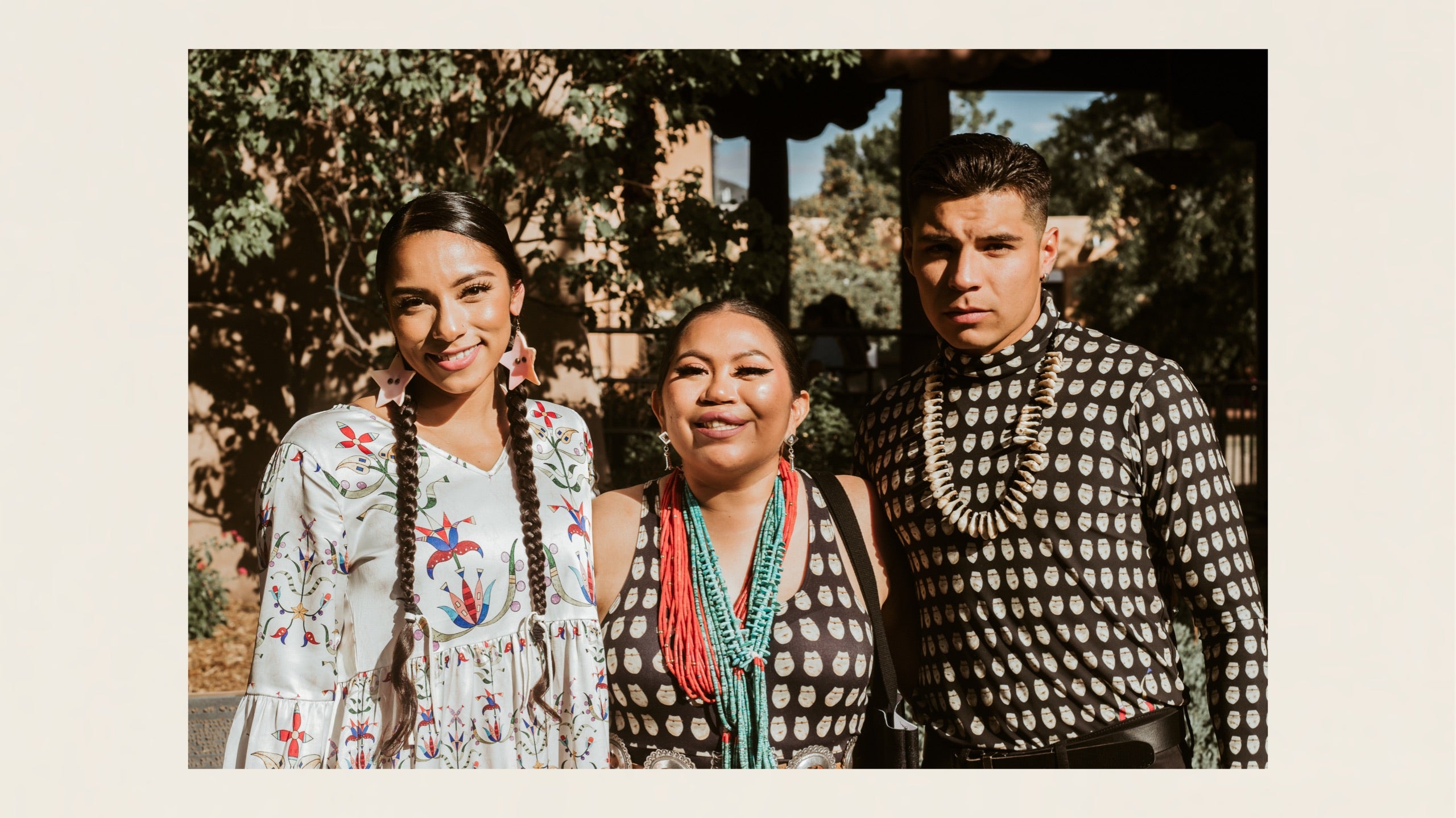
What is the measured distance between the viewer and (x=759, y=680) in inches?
93.4

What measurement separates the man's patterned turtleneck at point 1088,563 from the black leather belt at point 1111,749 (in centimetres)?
2

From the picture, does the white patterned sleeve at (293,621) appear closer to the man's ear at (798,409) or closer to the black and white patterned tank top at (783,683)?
the black and white patterned tank top at (783,683)

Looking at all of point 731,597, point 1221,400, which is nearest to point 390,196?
point 731,597

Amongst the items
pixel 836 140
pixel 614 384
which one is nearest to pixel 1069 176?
pixel 836 140

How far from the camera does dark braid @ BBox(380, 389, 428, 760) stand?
7.48 feet

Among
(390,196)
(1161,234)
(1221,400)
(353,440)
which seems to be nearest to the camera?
(353,440)

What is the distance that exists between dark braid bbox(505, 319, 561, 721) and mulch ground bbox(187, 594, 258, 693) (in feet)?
12.8

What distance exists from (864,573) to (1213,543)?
78 cm

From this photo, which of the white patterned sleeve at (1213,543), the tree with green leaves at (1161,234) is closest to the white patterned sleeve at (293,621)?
the white patterned sleeve at (1213,543)

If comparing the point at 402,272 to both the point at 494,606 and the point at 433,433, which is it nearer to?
the point at 433,433

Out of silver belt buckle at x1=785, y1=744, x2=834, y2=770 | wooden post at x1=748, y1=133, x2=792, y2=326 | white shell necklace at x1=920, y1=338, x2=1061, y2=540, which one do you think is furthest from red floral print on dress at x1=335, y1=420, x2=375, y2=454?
wooden post at x1=748, y1=133, x2=792, y2=326

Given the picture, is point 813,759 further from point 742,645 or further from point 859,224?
point 859,224

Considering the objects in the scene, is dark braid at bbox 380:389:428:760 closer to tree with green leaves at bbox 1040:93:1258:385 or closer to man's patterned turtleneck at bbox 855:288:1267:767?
man's patterned turtleneck at bbox 855:288:1267:767

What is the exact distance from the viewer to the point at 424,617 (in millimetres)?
2303
